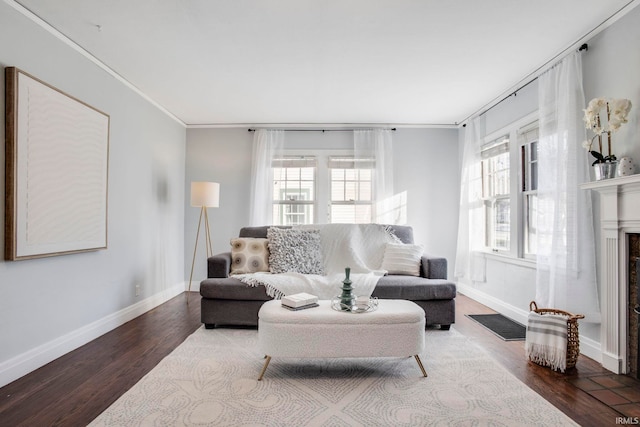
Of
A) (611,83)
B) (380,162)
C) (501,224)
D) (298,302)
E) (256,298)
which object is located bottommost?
(256,298)

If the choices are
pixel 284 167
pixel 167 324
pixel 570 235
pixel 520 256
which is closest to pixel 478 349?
pixel 570 235

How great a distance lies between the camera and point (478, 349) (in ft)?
9.25

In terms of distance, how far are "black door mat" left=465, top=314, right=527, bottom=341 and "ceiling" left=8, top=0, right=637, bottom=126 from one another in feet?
8.20

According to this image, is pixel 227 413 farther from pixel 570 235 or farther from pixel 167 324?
pixel 570 235

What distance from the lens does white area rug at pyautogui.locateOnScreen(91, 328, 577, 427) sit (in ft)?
5.99

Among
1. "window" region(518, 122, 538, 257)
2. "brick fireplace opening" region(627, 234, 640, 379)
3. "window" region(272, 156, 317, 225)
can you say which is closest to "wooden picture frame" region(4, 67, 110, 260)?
"window" region(272, 156, 317, 225)

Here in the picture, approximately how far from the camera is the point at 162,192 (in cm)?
450

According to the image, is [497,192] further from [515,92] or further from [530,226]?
[515,92]

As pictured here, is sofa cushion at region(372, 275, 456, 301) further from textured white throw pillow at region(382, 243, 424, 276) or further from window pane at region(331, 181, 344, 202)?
window pane at region(331, 181, 344, 202)

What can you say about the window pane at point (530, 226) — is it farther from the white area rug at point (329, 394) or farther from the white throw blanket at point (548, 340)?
the white area rug at point (329, 394)

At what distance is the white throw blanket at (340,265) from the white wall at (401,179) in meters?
1.36

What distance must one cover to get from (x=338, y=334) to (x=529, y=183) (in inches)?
111

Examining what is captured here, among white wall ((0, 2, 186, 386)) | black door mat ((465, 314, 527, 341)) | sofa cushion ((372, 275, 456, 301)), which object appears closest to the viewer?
white wall ((0, 2, 186, 386))

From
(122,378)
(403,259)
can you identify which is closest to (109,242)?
(122,378)
